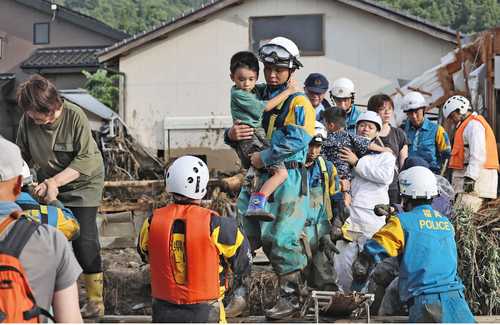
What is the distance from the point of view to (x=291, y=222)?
6.00m

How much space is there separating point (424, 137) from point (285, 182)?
2.90 meters

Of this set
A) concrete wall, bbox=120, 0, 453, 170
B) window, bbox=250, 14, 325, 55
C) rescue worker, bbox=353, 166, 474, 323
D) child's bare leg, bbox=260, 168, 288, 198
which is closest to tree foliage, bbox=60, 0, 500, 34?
concrete wall, bbox=120, 0, 453, 170

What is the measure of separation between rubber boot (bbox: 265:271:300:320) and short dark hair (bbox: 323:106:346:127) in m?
1.75

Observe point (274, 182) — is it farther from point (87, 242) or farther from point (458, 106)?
point (458, 106)

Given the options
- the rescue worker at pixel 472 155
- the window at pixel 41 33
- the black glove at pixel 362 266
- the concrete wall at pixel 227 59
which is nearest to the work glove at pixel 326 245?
the black glove at pixel 362 266

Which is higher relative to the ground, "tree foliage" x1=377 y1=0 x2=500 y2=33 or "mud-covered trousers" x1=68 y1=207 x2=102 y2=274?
"tree foliage" x1=377 y1=0 x2=500 y2=33

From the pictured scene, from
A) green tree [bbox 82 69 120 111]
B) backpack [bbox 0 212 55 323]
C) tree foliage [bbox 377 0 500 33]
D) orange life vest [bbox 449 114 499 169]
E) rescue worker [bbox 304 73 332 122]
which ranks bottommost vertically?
backpack [bbox 0 212 55 323]

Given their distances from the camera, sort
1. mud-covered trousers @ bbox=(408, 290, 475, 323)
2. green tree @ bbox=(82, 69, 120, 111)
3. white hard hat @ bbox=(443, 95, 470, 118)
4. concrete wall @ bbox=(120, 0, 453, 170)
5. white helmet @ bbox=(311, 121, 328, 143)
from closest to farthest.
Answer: mud-covered trousers @ bbox=(408, 290, 475, 323) → white helmet @ bbox=(311, 121, 328, 143) → white hard hat @ bbox=(443, 95, 470, 118) → concrete wall @ bbox=(120, 0, 453, 170) → green tree @ bbox=(82, 69, 120, 111)

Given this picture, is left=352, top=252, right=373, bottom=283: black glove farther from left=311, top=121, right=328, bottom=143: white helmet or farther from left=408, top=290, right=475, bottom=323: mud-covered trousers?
left=311, top=121, right=328, bottom=143: white helmet

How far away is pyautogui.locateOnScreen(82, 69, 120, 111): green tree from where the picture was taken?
75.4 feet

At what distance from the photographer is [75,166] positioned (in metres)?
6.20

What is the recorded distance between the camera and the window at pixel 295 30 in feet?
59.8

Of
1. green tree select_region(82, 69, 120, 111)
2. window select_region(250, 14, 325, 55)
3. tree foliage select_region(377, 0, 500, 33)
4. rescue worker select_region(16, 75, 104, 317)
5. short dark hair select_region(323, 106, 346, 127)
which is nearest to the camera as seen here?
rescue worker select_region(16, 75, 104, 317)

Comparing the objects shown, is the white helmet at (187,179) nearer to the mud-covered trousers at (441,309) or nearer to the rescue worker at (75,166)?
the rescue worker at (75,166)
